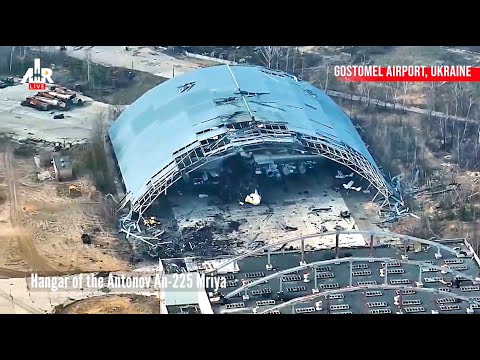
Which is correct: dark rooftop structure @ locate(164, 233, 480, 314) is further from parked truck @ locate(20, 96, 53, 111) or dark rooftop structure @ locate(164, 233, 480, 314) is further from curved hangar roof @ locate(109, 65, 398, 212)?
parked truck @ locate(20, 96, 53, 111)

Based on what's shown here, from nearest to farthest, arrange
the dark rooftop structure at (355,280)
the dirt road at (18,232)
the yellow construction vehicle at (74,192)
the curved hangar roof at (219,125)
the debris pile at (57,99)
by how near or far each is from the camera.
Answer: the dark rooftop structure at (355,280) < the dirt road at (18,232) < the curved hangar roof at (219,125) < the yellow construction vehicle at (74,192) < the debris pile at (57,99)

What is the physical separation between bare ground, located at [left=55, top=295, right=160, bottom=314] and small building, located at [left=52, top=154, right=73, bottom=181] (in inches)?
43.9

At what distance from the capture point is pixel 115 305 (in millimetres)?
9703

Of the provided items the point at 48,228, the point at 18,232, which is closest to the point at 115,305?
the point at 48,228

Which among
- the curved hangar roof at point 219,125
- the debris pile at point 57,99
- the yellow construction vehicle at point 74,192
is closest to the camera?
the curved hangar roof at point 219,125

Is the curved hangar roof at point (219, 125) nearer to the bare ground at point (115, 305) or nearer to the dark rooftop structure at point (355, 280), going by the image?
the dark rooftop structure at point (355, 280)

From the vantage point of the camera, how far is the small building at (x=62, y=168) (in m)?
10.0

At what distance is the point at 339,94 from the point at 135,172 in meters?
1.94

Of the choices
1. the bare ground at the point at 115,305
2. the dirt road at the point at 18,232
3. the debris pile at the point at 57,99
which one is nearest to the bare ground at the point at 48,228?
the dirt road at the point at 18,232

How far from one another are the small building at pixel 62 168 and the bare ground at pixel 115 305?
1115 millimetres

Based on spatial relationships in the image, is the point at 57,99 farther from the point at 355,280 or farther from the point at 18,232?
the point at 355,280

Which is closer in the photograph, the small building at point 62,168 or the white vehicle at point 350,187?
the small building at point 62,168

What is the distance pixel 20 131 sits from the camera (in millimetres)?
10070
